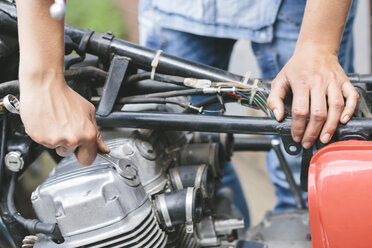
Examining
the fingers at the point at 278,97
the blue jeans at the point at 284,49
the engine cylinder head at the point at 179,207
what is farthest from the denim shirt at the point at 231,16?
the engine cylinder head at the point at 179,207

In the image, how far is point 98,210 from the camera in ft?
2.97

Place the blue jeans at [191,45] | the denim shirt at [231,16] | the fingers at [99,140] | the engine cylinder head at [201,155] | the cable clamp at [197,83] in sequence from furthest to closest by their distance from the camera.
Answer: the blue jeans at [191,45], the denim shirt at [231,16], the engine cylinder head at [201,155], the cable clamp at [197,83], the fingers at [99,140]

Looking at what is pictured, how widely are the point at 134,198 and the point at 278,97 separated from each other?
356 millimetres

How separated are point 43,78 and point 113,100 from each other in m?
0.23

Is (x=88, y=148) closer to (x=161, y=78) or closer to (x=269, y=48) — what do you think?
(x=161, y=78)

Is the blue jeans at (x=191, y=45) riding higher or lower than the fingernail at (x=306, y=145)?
lower

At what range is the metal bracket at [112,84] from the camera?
3.38ft

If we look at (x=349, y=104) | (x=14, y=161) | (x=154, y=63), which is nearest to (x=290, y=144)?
(x=349, y=104)

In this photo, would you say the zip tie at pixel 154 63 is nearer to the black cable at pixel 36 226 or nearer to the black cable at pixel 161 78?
the black cable at pixel 161 78

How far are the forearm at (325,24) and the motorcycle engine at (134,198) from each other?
38cm

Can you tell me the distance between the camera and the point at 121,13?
12.1ft

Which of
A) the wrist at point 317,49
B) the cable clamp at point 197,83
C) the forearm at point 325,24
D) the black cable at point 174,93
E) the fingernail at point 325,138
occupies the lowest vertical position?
the black cable at point 174,93

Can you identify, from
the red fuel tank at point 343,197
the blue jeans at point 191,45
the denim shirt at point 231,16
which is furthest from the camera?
the blue jeans at point 191,45

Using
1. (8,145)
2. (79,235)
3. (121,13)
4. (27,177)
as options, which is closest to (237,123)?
(79,235)
